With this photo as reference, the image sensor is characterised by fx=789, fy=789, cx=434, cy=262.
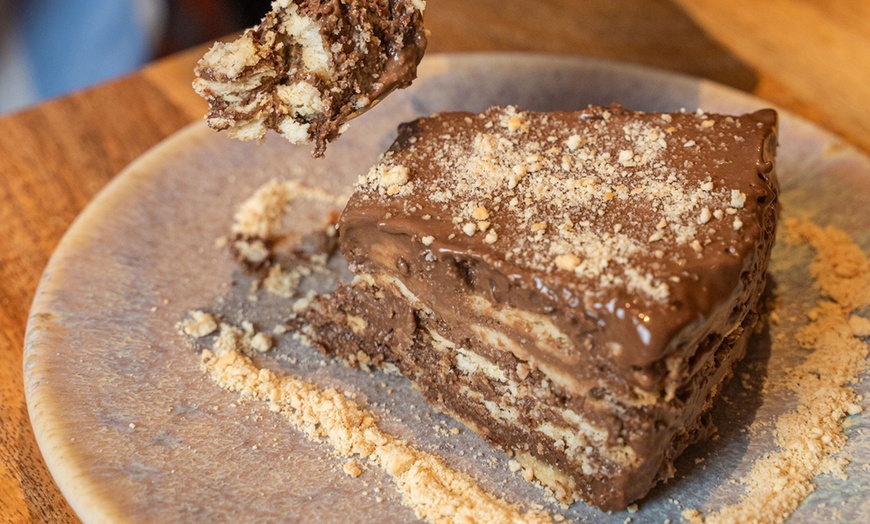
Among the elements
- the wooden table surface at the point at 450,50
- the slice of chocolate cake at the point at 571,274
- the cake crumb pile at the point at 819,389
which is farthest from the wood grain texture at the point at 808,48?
the slice of chocolate cake at the point at 571,274

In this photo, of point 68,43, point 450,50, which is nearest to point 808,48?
point 450,50

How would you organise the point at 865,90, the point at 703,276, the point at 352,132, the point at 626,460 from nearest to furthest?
the point at 703,276 → the point at 626,460 → the point at 352,132 → the point at 865,90

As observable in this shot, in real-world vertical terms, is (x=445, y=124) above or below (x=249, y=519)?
above

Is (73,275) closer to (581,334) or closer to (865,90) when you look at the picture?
(581,334)

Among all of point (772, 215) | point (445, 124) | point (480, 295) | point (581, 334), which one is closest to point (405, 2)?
point (445, 124)

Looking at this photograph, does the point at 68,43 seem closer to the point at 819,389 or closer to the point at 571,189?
the point at 571,189

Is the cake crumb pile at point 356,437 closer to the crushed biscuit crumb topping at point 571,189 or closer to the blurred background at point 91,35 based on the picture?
the crushed biscuit crumb topping at point 571,189

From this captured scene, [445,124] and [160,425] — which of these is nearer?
[160,425]
